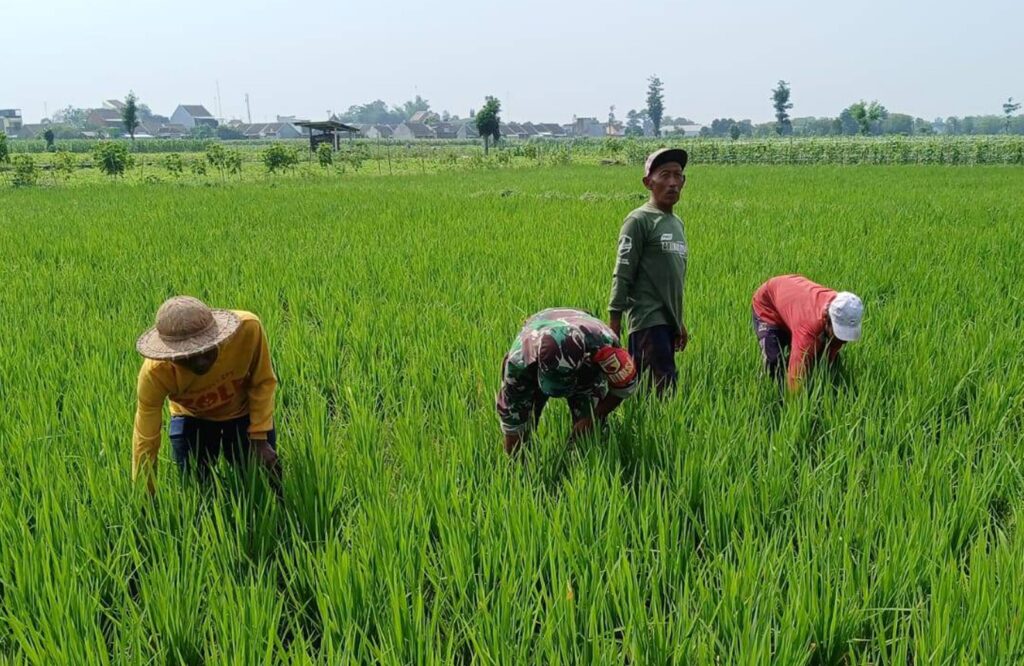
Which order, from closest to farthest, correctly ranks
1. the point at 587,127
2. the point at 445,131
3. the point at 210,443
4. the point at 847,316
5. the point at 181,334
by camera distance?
the point at 181,334
the point at 210,443
the point at 847,316
the point at 445,131
the point at 587,127

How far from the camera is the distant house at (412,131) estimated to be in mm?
70312

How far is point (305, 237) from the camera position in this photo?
7508 mm

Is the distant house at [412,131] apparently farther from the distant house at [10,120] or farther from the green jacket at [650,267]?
the green jacket at [650,267]

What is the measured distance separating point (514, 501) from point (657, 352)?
1.19 metres

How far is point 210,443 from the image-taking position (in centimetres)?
210

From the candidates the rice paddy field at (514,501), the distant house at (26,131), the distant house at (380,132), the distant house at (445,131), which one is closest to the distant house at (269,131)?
the distant house at (380,132)

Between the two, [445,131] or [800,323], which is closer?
[800,323]

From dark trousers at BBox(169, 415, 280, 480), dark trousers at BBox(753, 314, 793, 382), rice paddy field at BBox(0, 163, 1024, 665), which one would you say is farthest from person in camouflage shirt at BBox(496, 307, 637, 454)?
dark trousers at BBox(753, 314, 793, 382)

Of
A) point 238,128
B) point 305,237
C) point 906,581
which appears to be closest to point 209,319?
point 906,581

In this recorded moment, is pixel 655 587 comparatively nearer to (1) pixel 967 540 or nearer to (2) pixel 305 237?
(1) pixel 967 540

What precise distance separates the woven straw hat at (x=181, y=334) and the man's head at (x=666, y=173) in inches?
64.6

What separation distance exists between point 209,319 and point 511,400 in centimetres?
88

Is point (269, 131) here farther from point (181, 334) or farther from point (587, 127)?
point (181, 334)

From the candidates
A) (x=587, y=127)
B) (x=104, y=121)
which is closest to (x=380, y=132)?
(x=104, y=121)
